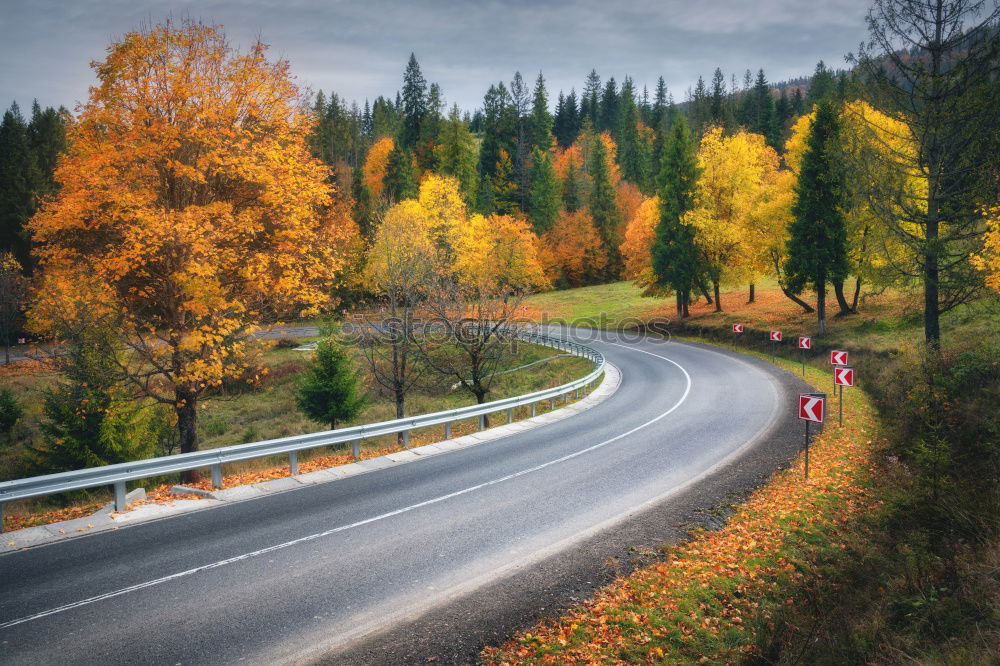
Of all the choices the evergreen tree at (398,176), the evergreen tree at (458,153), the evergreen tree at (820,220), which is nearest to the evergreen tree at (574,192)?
the evergreen tree at (458,153)

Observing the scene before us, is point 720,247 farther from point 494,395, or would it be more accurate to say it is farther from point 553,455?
point 553,455

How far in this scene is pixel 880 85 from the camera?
16844mm

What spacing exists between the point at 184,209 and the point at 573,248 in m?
55.8

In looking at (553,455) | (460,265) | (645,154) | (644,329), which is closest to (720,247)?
(644,329)

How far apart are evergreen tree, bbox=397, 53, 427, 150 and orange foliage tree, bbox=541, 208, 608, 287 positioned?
23.8 m

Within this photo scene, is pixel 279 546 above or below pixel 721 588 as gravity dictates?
above

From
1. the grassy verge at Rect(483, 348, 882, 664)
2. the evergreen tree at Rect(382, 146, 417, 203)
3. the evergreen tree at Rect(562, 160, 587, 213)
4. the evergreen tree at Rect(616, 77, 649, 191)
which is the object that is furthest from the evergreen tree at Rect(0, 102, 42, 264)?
the evergreen tree at Rect(616, 77, 649, 191)

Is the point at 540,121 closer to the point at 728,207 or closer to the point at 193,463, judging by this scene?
the point at 728,207

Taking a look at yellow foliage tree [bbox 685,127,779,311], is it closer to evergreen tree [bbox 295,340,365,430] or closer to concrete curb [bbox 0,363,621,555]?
evergreen tree [bbox 295,340,365,430]

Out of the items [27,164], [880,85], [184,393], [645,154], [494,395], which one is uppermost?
[645,154]

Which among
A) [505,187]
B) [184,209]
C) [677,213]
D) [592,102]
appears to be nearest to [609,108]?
[592,102]

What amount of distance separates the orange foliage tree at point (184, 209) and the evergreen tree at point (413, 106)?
209 feet

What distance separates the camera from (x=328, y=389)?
24.8 meters

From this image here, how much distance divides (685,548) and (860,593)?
2480 millimetres
